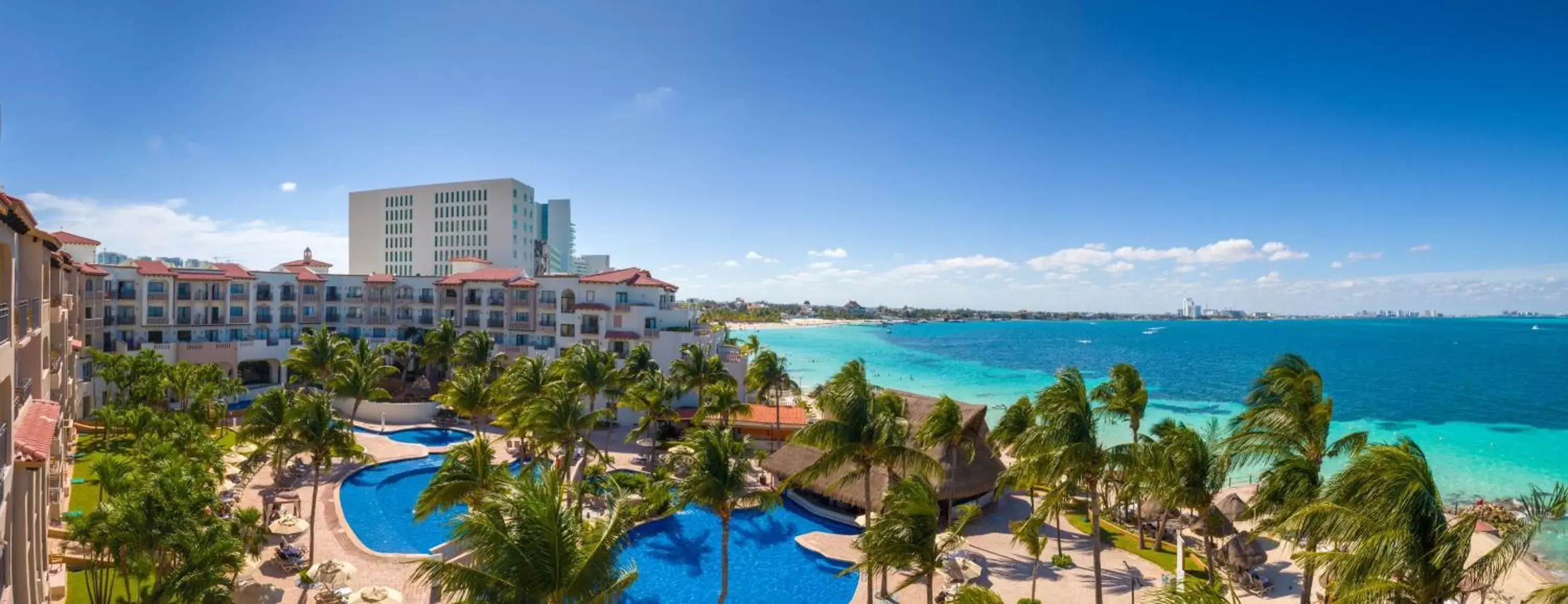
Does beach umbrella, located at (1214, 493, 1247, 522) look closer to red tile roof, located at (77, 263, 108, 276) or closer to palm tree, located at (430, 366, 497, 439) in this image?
palm tree, located at (430, 366, 497, 439)

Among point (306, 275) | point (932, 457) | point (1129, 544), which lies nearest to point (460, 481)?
point (932, 457)

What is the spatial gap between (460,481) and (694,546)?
1018cm

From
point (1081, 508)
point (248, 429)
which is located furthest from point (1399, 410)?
point (248, 429)

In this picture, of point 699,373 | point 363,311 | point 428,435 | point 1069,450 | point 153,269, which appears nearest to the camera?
point 1069,450

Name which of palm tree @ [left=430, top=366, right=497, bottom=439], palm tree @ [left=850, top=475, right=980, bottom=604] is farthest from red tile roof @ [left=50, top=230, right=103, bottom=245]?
palm tree @ [left=850, top=475, right=980, bottom=604]

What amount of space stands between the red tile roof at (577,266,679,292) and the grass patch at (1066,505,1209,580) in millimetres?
32150

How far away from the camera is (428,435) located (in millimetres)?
42062

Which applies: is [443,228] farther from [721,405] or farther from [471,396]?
[721,405]

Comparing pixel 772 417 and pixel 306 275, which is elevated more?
pixel 306 275

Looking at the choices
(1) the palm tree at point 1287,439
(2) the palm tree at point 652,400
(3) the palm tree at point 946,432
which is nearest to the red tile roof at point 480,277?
(2) the palm tree at point 652,400

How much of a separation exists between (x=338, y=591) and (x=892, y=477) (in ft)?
60.6

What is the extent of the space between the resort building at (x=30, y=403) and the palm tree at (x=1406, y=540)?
20794mm

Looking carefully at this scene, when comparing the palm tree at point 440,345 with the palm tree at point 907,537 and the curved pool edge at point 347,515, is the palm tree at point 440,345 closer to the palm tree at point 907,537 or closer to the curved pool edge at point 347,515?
the curved pool edge at point 347,515

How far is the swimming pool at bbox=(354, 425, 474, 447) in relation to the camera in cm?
4041
